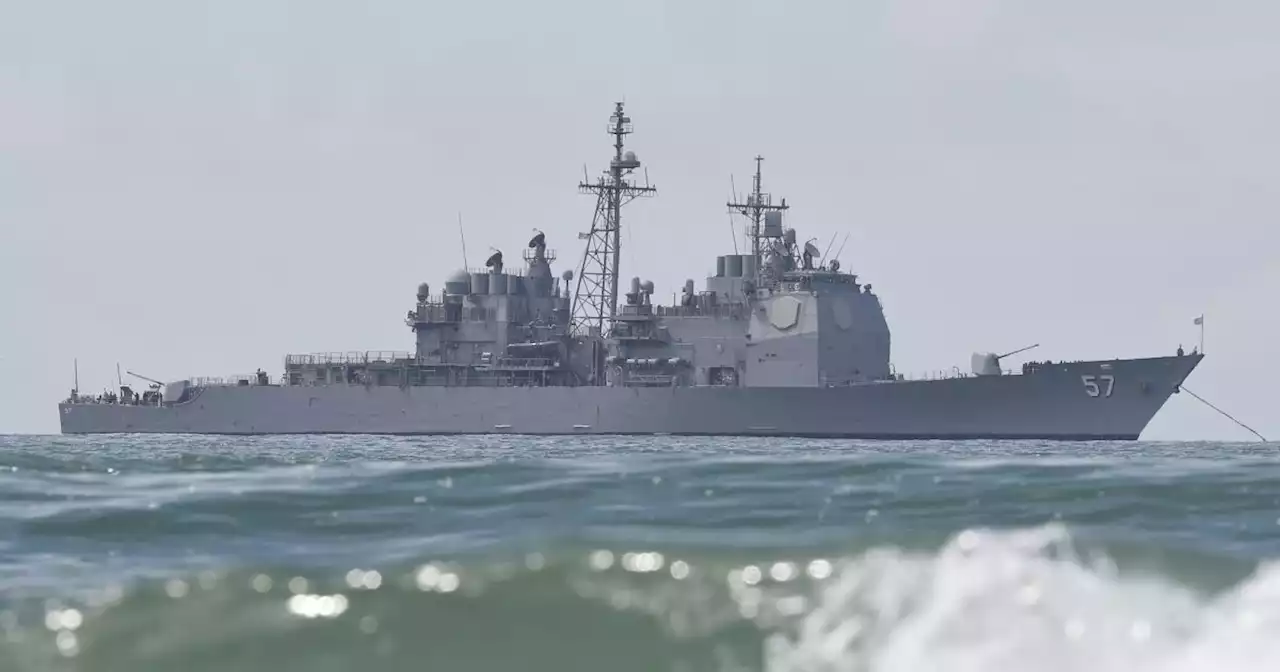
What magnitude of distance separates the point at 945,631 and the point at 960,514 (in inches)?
144

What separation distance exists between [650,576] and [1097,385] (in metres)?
43.7

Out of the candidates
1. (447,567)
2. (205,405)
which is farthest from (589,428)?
(447,567)

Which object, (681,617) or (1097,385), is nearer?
(681,617)

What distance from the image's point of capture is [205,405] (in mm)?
67688

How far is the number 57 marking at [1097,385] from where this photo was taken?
179 ft

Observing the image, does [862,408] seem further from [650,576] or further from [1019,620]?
[1019,620]

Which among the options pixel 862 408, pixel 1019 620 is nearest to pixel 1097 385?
pixel 862 408

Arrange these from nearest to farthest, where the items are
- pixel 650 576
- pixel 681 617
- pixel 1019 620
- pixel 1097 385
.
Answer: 1. pixel 1019 620
2. pixel 681 617
3. pixel 650 576
4. pixel 1097 385

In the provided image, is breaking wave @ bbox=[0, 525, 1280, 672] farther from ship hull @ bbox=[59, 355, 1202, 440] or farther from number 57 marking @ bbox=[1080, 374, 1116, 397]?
number 57 marking @ bbox=[1080, 374, 1116, 397]

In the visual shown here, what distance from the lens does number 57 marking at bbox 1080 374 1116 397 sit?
179 ft

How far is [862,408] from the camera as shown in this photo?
5497 cm

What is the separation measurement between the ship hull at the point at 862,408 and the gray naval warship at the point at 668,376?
0.17ft

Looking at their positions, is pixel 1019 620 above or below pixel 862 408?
below

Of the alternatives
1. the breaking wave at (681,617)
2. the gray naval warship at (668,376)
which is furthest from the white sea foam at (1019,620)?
the gray naval warship at (668,376)
